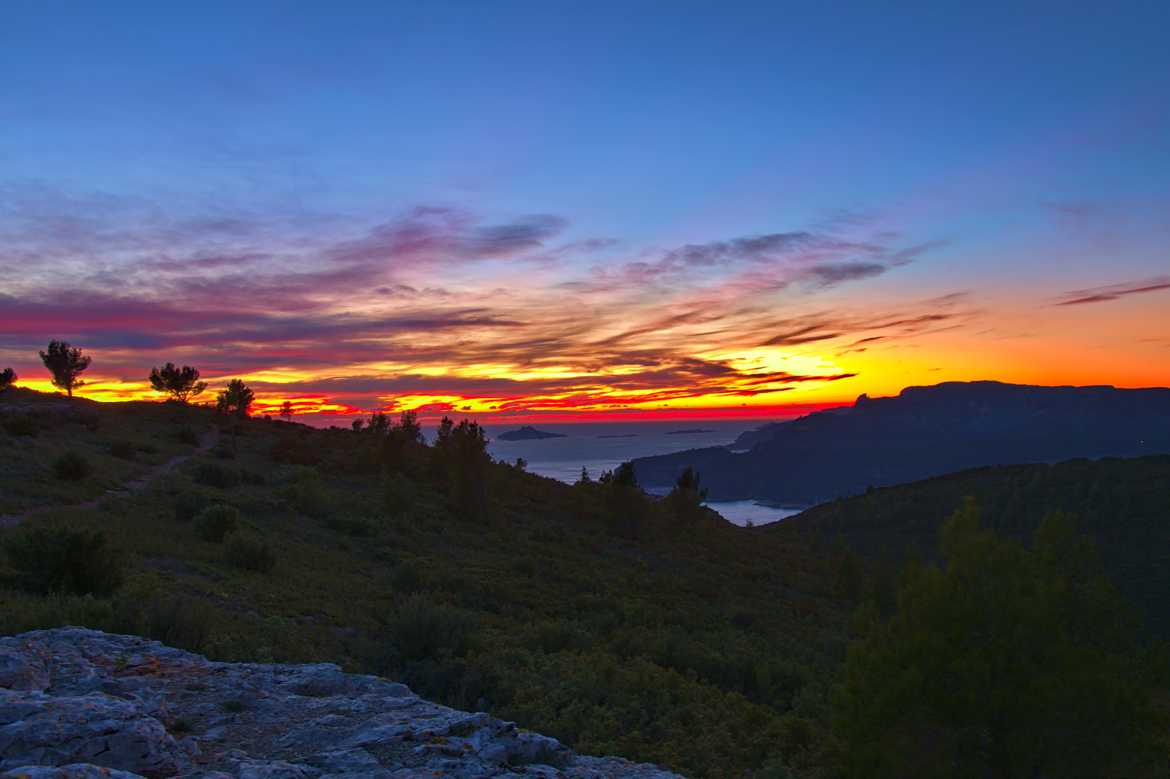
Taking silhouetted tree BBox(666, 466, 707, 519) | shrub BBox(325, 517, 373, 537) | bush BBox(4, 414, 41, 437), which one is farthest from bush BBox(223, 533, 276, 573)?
silhouetted tree BBox(666, 466, 707, 519)

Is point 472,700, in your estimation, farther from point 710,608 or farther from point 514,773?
point 710,608

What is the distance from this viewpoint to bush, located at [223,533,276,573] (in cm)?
1591

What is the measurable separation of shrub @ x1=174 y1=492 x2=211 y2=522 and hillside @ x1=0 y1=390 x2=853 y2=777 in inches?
3.1

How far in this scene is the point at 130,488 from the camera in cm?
2470

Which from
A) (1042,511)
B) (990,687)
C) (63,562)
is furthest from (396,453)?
(1042,511)

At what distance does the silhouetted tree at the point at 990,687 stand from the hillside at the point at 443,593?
136cm

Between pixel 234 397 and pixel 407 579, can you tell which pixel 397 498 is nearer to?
pixel 407 579

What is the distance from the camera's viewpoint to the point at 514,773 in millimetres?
5188

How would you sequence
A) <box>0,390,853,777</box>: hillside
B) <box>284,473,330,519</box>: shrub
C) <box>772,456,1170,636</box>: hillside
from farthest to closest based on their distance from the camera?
1. <box>772,456,1170,636</box>: hillside
2. <box>284,473,330,519</box>: shrub
3. <box>0,390,853,777</box>: hillside

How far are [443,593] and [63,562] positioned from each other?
831 cm

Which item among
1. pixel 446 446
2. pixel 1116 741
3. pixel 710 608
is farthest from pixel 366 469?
pixel 1116 741

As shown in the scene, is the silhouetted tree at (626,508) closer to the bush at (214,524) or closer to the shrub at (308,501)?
the shrub at (308,501)

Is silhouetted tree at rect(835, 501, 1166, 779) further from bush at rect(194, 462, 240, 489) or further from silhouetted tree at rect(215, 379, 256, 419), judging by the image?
silhouetted tree at rect(215, 379, 256, 419)

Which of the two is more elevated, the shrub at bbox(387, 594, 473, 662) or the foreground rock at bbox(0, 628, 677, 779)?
the foreground rock at bbox(0, 628, 677, 779)
